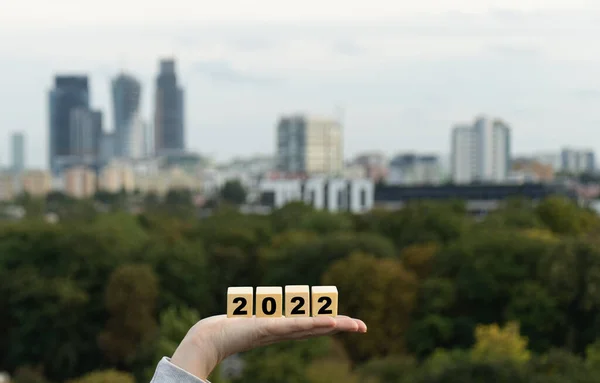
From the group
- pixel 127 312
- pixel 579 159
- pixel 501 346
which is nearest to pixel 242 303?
pixel 501 346

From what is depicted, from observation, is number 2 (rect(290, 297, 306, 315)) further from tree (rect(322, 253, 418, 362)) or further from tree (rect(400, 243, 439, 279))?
tree (rect(400, 243, 439, 279))

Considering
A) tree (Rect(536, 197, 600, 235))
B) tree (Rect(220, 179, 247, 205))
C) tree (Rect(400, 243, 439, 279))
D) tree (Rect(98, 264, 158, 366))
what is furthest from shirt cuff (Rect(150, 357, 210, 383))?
tree (Rect(220, 179, 247, 205))

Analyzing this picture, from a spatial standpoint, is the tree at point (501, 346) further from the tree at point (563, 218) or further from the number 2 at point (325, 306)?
the number 2 at point (325, 306)

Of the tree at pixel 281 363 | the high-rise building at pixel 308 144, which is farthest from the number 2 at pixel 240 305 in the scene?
the high-rise building at pixel 308 144

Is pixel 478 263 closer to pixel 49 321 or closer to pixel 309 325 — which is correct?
pixel 49 321

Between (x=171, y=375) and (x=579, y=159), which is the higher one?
(x=171, y=375)

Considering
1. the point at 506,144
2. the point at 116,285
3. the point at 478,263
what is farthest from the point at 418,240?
the point at 506,144

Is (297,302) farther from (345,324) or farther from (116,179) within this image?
(116,179)
